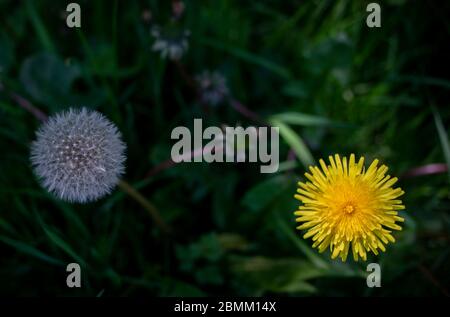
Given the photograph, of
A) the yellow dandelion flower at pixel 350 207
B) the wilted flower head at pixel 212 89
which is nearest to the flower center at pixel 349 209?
the yellow dandelion flower at pixel 350 207

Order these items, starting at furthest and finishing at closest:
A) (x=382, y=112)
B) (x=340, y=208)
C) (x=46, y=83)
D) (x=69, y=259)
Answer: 1. (x=382, y=112)
2. (x=46, y=83)
3. (x=69, y=259)
4. (x=340, y=208)

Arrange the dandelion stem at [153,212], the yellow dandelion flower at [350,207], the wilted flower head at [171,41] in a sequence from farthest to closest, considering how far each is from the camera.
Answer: the wilted flower head at [171,41]
the dandelion stem at [153,212]
the yellow dandelion flower at [350,207]

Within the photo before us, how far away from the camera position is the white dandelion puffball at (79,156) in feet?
4.88

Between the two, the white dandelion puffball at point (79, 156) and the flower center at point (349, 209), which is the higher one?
the white dandelion puffball at point (79, 156)

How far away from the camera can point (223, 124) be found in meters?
2.27

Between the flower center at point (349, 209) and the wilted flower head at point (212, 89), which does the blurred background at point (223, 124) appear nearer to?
the wilted flower head at point (212, 89)

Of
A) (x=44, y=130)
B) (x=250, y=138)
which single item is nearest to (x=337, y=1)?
(x=250, y=138)

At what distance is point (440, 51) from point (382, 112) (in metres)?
0.45

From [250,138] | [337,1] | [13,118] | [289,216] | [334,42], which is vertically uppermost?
[337,1]

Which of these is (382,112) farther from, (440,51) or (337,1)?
(337,1)

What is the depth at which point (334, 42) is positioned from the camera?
92.3 inches

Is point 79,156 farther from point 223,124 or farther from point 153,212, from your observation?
point 223,124

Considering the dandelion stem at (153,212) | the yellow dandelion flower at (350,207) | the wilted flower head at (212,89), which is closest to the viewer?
the yellow dandelion flower at (350,207)

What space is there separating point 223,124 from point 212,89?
174mm
